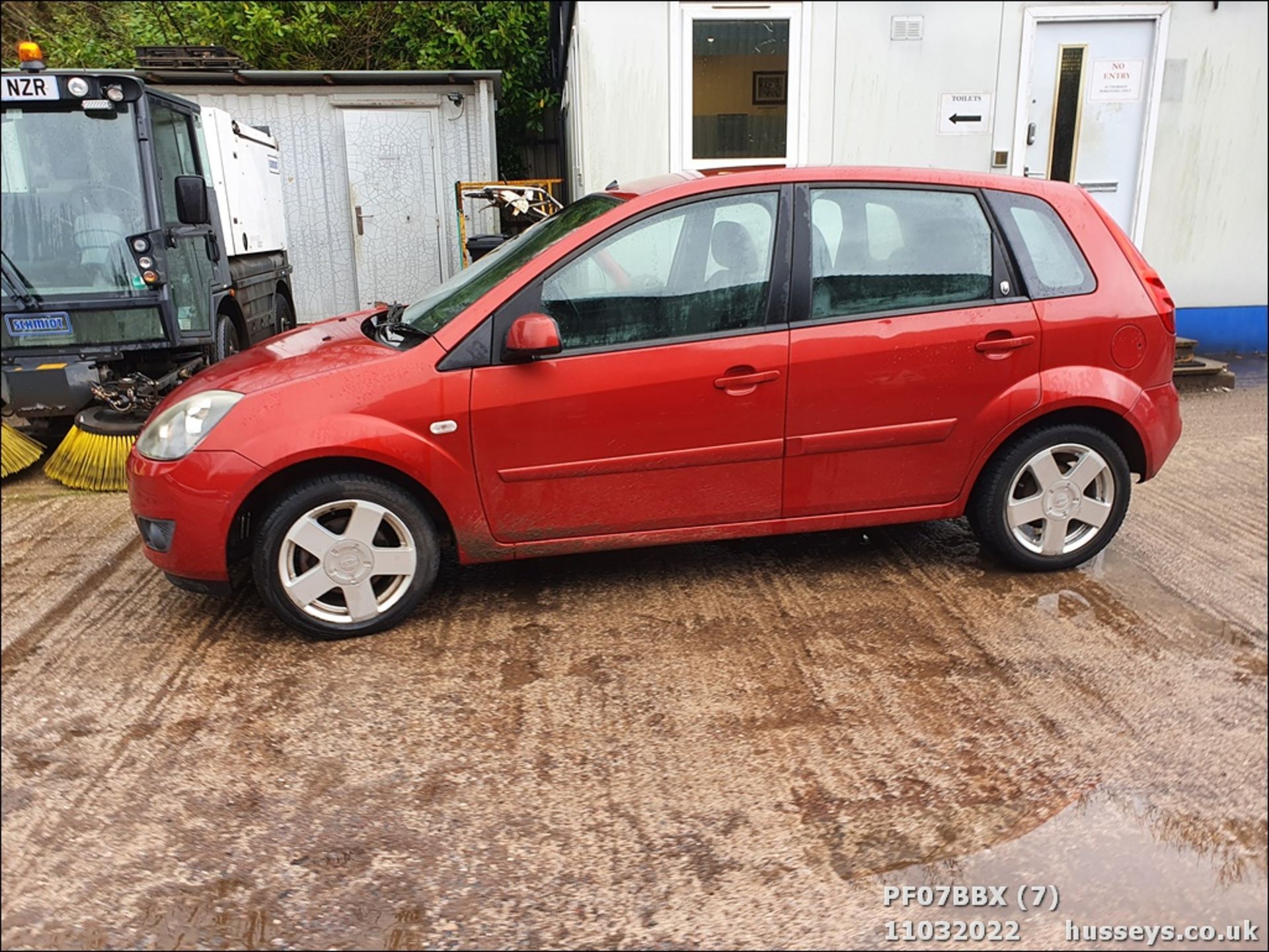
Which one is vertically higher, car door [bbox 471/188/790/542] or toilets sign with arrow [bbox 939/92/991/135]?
toilets sign with arrow [bbox 939/92/991/135]

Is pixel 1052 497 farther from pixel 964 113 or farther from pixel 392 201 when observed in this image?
pixel 392 201

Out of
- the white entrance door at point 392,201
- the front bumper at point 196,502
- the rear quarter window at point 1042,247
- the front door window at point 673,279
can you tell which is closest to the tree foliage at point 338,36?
the white entrance door at point 392,201

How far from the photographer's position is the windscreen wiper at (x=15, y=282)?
2.24 metres

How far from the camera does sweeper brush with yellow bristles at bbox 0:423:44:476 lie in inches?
160

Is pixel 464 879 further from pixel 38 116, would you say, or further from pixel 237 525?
pixel 38 116

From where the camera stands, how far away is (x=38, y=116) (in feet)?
16.5

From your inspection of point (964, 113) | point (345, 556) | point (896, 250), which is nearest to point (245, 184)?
point (345, 556)

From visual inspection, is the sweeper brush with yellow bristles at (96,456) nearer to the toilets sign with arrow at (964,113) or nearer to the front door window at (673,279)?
the front door window at (673,279)

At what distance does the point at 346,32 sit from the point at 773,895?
1370 cm

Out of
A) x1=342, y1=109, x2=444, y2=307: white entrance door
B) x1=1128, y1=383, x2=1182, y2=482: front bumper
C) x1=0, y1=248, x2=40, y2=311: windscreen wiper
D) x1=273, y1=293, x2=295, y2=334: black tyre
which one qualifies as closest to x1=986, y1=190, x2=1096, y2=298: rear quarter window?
x1=1128, y1=383, x2=1182, y2=482: front bumper

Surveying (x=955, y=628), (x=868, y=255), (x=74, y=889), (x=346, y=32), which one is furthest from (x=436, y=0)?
(x=74, y=889)

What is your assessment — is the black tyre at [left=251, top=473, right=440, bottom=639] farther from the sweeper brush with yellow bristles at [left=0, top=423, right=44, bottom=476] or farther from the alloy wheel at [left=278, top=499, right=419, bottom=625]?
the sweeper brush with yellow bristles at [left=0, top=423, right=44, bottom=476]

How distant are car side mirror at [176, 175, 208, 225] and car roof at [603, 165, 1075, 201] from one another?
3.10m

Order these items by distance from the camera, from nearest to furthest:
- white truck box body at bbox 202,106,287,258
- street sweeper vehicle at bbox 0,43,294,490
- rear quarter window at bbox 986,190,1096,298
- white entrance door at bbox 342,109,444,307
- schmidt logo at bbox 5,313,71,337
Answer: schmidt logo at bbox 5,313,71,337 < street sweeper vehicle at bbox 0,43,294,490 < rear quarter window at bbox 986,190,1096,298 < white truck box body at bbox 202,106,287,258 < white entrance door at bbox 342,109,444,307
